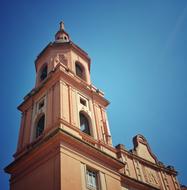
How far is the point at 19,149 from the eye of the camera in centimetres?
1838

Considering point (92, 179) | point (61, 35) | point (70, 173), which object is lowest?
point (70, 173)

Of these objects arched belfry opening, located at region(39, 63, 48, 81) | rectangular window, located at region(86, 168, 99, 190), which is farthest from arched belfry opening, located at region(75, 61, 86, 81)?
rectangular window, located at region(86, 168, 99, 190)

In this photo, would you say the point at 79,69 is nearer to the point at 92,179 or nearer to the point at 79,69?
the point at 79,69

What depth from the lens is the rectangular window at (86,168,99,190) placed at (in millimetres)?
14704

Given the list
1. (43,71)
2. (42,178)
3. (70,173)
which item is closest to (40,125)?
(42,178)

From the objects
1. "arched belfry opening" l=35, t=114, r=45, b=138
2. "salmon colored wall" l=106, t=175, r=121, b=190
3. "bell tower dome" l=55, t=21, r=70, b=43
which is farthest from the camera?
"bell tower dome" l=55, t=21, r=70, b=43

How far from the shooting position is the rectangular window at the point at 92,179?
48.2 feet

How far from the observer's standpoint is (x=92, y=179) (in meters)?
15.2

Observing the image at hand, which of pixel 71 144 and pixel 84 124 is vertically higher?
pixel 84 124

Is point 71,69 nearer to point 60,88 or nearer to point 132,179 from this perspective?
point 60,88

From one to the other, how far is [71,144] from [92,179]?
7.32 ft

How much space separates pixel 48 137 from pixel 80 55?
38.0 ft

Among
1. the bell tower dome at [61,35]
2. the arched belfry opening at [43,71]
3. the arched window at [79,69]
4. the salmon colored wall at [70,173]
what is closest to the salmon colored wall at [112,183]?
the salmon colored wall at [70,173]

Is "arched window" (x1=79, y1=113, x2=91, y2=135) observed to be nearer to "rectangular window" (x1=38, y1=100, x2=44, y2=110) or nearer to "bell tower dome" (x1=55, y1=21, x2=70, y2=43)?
"rectangular window" (x1=38, y1=100, x2=44, y2=110)
